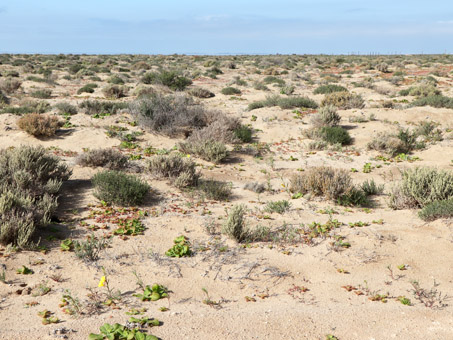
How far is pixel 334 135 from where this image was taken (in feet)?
37.7

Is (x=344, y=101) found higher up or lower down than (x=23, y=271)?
higher up

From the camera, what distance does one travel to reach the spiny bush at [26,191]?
5.05m

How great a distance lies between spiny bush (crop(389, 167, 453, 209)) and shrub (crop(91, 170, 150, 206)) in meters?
4.63

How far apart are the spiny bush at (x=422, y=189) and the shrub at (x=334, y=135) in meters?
4.50

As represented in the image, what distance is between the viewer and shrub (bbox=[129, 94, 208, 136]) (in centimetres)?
1159

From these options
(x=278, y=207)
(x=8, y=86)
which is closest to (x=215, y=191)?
(x=278, y=207)

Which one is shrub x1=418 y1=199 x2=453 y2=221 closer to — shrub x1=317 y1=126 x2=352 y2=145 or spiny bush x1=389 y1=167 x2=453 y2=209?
spiny bush x1=389 y1=167 x2=453 y2=209

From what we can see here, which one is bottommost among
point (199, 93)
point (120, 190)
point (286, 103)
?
point (120, 190)

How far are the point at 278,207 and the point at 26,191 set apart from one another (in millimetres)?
4277

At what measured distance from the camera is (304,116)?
46.4ft

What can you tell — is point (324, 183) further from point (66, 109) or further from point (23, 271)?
point (66, 109)

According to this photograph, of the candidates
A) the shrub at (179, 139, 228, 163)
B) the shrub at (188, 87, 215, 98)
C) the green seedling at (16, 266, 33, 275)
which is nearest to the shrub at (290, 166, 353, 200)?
the shrub at (179, 139, 228, 163)

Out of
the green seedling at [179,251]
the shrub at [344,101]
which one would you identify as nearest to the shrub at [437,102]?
the shrub at [344,101]

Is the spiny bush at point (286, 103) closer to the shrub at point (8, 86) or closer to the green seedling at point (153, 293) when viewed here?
the green seedling at point (153, 293)
